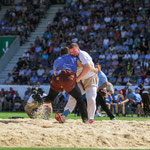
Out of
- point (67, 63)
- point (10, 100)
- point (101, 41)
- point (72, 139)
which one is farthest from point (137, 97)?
point (72, 139)

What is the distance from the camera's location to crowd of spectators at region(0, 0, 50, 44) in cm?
3819

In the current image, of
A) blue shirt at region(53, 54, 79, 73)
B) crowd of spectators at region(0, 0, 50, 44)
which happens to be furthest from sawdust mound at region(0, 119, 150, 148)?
crowd of spectators at region(0, 0, 50, 44)

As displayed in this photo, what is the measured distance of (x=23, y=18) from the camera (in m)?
38.9

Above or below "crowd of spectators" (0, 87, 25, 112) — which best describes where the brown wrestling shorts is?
above

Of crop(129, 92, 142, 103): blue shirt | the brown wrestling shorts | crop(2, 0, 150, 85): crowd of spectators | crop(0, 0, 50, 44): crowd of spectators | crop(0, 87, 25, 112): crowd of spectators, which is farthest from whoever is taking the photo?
crop(0, 0, 50, 44): crowd of spectators

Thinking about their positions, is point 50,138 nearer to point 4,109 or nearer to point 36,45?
point 4,109

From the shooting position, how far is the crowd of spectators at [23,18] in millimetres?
38188

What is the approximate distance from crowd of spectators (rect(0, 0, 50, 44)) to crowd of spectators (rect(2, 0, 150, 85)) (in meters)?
2.72

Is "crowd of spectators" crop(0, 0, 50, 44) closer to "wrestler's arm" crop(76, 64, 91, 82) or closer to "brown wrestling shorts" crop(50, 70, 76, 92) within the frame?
"wrestler's arm" crop(76, 64, 91, 82)

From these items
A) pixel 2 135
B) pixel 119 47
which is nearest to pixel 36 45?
pixel 119 47

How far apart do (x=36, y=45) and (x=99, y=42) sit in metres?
6.35

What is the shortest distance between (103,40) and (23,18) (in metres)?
10.7

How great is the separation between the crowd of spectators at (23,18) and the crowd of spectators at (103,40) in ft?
8.93

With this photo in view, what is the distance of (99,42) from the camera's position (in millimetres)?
31062
